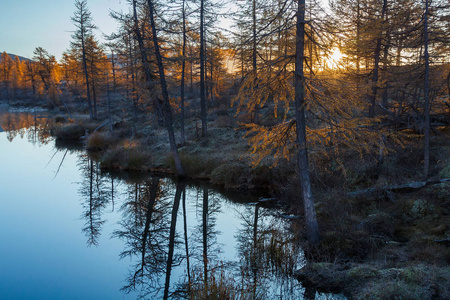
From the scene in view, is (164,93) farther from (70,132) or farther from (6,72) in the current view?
(6,72)

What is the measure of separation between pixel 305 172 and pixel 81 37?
39738 millimetres

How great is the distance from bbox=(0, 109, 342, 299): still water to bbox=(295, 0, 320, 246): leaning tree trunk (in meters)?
0.90

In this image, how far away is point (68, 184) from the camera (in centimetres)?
1727

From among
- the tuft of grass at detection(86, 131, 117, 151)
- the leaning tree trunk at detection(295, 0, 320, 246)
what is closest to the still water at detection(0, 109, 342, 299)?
the leaning tree trunk at detection(295, 0, 320, 246)

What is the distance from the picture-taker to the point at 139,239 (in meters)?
10.5

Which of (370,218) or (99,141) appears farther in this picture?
(99,141)

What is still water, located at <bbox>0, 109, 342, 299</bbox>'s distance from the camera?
7.48 meters

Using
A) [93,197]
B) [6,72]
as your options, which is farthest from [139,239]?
[6,72]

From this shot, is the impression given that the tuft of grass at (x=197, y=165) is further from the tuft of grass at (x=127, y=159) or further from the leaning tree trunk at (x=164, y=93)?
the tuft of grass at (x=127, y=159)

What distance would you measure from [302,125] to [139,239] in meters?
7.07

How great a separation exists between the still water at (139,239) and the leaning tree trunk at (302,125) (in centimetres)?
90

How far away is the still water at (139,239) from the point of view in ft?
24.5

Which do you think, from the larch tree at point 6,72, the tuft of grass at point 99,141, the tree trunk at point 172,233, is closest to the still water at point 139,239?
the tree trunk at point 172,233

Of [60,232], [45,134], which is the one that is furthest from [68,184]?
[45,134]
